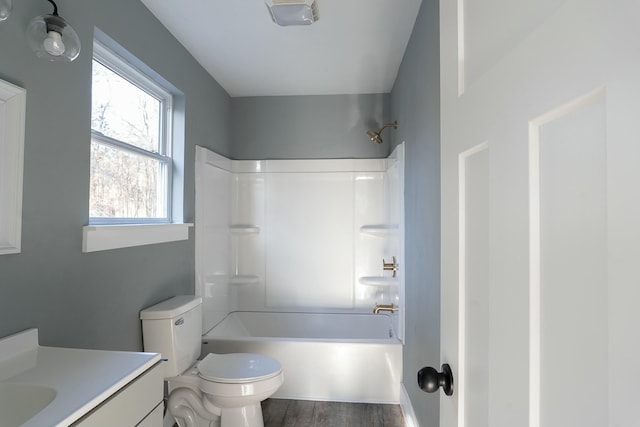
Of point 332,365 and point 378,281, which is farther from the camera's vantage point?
point 378,281

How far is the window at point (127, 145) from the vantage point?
5.58 feet

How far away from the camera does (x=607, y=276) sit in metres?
0.36

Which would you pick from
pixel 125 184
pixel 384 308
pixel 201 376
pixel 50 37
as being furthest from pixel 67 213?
pixel 384 308

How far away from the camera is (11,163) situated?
114 cm

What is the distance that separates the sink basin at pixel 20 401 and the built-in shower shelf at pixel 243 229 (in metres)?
2.42

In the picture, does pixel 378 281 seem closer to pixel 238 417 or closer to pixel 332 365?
pixel 332 365

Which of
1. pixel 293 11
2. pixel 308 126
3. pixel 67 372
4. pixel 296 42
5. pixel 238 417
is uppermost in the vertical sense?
pixel 296 42

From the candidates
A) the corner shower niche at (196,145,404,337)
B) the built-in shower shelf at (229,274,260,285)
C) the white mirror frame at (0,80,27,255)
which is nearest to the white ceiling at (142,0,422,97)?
the corner shower niche at (196,145,404,337)

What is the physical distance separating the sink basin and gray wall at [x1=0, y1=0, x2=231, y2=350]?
27 centimetres

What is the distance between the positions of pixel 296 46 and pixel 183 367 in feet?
7.03

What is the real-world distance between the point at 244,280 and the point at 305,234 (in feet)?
2.41

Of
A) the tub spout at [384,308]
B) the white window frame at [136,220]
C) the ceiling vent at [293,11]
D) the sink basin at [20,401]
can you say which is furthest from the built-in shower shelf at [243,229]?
the sink basin at [20,401]

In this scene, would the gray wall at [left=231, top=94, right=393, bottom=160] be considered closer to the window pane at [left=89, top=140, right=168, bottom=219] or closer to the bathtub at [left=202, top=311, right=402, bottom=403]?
the window pane at [left=89, top=140, right=168, bottom=219]

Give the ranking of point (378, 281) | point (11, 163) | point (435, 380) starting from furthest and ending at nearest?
1. point (378, 281)
2. point (11, 163)
3. point (435, 380)
